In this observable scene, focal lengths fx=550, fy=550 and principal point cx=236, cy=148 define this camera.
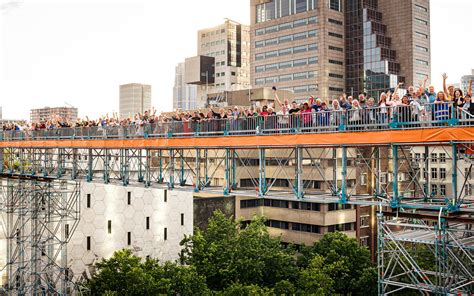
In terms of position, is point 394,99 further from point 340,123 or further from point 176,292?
point 176,292

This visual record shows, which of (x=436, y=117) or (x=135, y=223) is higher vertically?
(x=436, y=117)

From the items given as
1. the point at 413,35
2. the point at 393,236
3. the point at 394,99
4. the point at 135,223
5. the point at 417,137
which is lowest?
the point at 135,223

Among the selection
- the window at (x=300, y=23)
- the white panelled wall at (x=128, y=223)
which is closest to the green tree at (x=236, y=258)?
the white panelled wall at (x=128, y=223)

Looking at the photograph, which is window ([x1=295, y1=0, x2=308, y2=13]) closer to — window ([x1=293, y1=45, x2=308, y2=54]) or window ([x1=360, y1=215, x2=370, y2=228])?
window ([x1=293, y1=45, x2=308, y2=54])

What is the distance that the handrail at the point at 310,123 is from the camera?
1944cm

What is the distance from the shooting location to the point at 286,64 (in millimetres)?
137875

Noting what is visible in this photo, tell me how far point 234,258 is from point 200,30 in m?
151

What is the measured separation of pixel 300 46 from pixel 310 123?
376 feet

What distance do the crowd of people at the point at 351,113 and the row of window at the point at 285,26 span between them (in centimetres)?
10732

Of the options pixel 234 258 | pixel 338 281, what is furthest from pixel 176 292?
pixel 338 281

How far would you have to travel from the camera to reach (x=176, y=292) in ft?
124

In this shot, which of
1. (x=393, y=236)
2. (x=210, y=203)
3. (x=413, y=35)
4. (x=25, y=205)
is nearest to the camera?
(x=393, y=236)

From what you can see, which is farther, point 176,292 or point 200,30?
point 200,30

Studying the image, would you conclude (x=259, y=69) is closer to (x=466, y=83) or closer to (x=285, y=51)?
(x=285, y=51)
